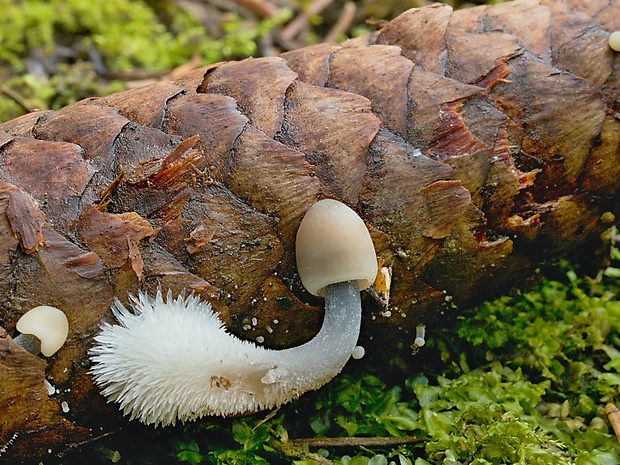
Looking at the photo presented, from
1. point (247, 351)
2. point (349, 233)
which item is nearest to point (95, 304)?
point (247, 351)

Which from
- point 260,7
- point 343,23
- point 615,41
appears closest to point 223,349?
point 615,41

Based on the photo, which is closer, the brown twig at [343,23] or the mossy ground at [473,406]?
the mossy ground at [473,406]

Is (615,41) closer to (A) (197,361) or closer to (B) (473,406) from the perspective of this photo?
(B) (473,406)

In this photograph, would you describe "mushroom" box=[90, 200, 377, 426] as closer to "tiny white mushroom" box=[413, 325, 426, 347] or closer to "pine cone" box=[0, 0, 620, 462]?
"pine cone" box=[0, 0, 620, 462]

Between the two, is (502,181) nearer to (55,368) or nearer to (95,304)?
(95,304)

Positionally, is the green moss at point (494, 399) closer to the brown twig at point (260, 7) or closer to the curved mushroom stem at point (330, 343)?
the curved mushroom stem at point (330, 343)

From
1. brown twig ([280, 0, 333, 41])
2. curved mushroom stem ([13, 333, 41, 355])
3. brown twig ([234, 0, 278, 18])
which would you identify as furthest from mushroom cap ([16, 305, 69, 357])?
brown twig ([234, 0, 278, 18])

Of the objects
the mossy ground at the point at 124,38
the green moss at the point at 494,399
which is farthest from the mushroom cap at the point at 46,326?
the mossy ground at the point at 124,38
